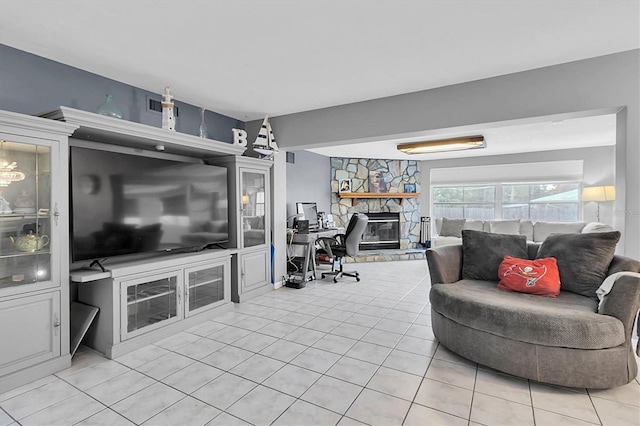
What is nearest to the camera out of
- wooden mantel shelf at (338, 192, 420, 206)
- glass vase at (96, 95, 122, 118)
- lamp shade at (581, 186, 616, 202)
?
glass vase at (96, 95, 122, 118)

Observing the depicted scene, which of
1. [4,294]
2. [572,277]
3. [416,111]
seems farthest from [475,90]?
[4,294]

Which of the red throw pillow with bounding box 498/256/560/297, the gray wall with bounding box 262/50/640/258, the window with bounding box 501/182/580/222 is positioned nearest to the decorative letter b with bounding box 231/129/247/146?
the gray wall with bounding box 262/50/640/258

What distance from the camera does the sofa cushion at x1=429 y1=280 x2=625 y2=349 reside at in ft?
6.61

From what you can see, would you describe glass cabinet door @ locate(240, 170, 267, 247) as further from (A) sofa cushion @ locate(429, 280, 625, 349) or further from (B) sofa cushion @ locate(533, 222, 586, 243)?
(B) sofa cushion @ locate(533, 222, 586, 243)

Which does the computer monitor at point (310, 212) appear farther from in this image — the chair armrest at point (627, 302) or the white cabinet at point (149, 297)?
the chair armrest at point (627, 302)

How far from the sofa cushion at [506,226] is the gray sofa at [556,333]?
4.16 m

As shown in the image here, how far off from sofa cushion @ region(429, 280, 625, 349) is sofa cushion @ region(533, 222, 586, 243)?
13.2 ft

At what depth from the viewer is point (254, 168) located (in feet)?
13.8

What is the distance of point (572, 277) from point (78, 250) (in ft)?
12.9

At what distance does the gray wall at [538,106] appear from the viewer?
8.68 ft

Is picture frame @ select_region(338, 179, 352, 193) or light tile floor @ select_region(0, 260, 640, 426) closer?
light tile floor @ select_region(0, 260, 640, 426)

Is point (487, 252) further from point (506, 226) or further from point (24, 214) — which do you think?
point (506, 226)

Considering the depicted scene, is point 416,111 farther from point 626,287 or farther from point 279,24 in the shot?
point 626,287

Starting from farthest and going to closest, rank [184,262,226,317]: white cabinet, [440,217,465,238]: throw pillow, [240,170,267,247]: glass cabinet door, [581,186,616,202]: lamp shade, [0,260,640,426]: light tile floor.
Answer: [440,217,465,238]: throw pillow
[581,186,616,202]: lamp shade
[240,170,267,247]: glass cabinet door
[184,262,226,317]: white cabinet
[0,260,640,426]: light tile floor
